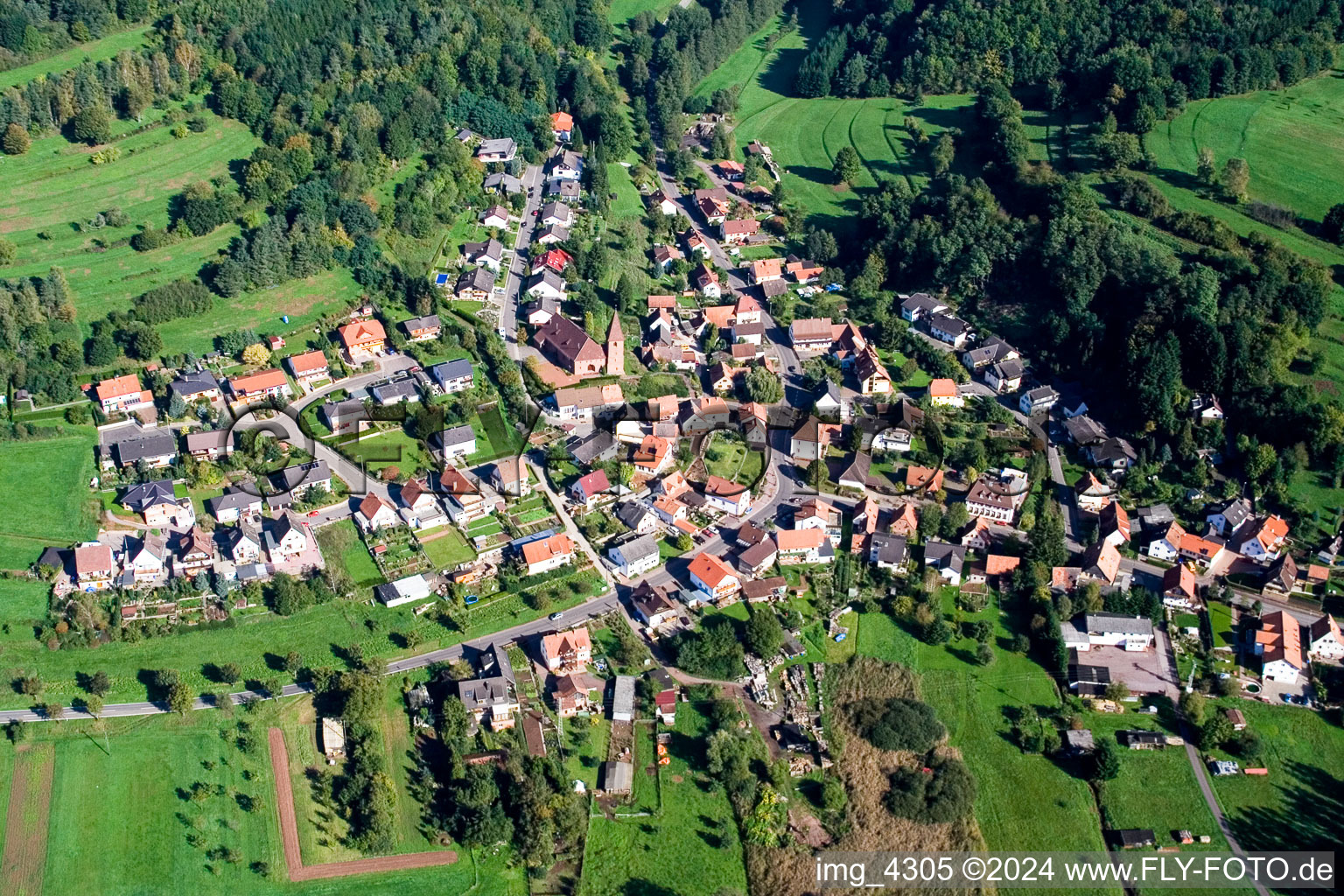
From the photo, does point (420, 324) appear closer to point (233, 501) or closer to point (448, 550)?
point (233, 501)

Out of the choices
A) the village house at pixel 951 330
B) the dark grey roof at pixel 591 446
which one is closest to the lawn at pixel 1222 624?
the village house at pixel 951 330

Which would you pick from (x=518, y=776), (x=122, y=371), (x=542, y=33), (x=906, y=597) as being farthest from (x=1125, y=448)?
(x=542, y=33)

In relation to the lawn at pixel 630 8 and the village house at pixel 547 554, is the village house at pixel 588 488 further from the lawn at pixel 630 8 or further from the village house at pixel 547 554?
the lawn at pixel 630 8

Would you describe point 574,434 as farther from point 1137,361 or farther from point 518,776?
point 1137,361

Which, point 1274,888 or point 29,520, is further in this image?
point 29,520

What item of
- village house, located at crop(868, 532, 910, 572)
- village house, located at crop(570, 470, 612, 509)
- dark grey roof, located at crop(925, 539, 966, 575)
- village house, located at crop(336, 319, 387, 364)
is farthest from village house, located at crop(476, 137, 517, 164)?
dark grey roof, located at crop(925, 539, 966, 575)

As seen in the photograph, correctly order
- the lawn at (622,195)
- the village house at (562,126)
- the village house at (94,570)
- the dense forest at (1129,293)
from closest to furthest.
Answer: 1. the village house at (94,570)
2. the dense forest at (1129,293)
3. the lawn at (622,195)
4. the village house at (562,126)

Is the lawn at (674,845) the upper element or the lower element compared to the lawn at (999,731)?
lower
